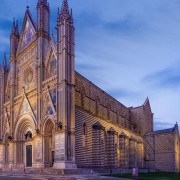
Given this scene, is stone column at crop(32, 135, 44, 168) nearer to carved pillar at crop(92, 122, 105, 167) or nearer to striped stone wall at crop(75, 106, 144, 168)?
striped stone wall at crop(75, 106, 144, 168)

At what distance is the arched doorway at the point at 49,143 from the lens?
3666 centimetres

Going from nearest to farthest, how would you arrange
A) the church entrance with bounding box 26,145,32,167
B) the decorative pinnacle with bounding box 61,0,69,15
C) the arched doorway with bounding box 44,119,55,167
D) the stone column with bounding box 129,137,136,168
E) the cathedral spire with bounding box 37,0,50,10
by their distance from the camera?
the arched doorway with bounding box 44,119,55,167
the decorative pinnacle with bounding box 61,0,69,15
the church entrance with bounding box 26,145,32,167
the cathedral spire with bounding box 37,0,50,10
the stone column with bounding box 129,137,136,168

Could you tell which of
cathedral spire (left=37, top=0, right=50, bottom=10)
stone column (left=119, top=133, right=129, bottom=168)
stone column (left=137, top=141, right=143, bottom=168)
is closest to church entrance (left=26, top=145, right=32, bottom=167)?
stone column (left=119, top=133, right=129, bottom=168)

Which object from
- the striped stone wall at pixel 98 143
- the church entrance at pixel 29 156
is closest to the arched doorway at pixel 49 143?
the striped stone wall at pixel 98 143

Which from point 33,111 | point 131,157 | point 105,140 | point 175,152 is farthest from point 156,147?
point 33,111

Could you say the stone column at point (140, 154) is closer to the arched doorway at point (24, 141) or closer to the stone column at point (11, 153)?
the arched doorway at point (24, 141)

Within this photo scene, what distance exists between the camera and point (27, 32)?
45.5 meters

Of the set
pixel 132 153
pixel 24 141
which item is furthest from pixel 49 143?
pixel 132 153

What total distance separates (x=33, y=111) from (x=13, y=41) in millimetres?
13603

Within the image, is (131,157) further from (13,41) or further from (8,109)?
(13,41)

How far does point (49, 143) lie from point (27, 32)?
57.0 feet

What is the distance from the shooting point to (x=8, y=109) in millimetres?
46781

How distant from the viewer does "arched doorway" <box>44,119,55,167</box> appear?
36.7 metres

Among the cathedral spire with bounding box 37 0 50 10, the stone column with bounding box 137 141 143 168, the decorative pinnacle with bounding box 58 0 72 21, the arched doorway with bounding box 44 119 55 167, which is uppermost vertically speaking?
the cathedral spire with bounding box 37 0 50 10
